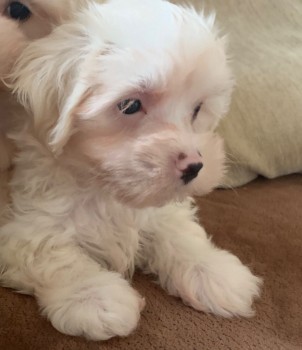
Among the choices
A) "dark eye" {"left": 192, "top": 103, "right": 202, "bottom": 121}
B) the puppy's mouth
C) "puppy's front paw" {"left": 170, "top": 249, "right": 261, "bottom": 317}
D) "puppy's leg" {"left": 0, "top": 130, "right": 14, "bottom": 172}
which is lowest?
"puppy's front paw" {"left": 170, "top": 249, "right": 261, "bottom": 317}

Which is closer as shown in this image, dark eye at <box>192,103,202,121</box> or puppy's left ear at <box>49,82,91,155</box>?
puppy's left ear at <box>49,82,91,155</box>

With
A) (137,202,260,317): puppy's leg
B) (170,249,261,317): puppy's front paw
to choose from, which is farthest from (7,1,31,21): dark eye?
(170,249,261,317): puppy's front paw

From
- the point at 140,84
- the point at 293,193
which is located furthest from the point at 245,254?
the point at 140,84

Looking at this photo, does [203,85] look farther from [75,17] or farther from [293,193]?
[293,193]

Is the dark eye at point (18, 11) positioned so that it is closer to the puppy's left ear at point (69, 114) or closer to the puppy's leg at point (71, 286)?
the puppy's left ear at point (69, 114)

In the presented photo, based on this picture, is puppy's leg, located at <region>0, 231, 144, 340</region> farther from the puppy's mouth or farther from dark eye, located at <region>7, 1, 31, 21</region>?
dark eye, located at <region>7, 1, 31, 21</region>

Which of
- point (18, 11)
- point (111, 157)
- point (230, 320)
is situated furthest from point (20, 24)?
point (230, 320)
